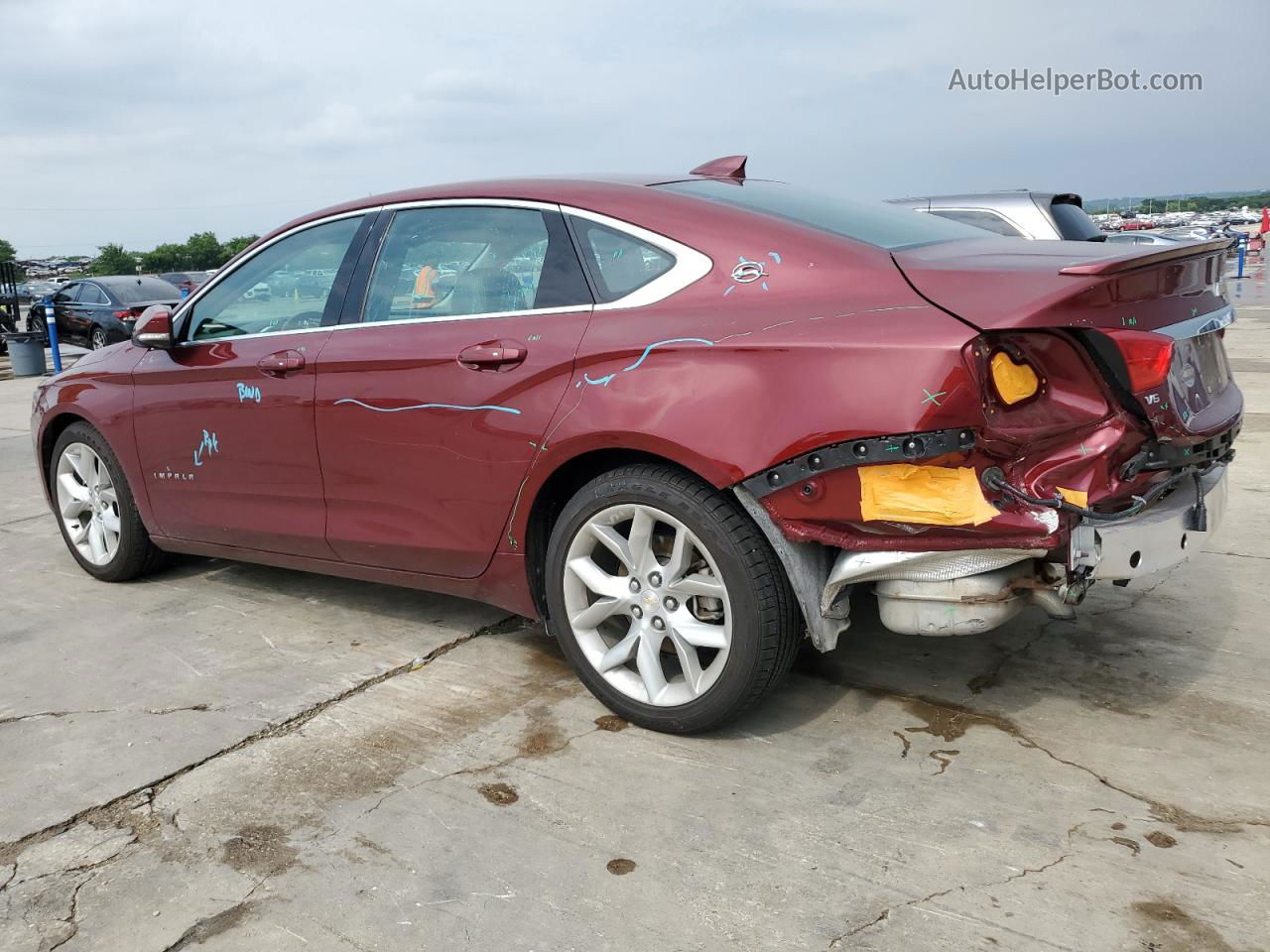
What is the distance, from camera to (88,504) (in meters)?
5.07

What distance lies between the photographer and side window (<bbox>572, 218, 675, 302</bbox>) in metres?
3.21

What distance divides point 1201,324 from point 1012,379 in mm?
693

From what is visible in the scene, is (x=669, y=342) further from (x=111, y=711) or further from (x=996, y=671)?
(x=111, y=711)

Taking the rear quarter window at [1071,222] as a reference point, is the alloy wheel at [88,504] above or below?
below

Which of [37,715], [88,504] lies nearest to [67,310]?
[88,504]

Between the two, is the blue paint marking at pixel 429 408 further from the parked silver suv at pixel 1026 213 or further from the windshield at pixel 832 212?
the parked silver suv at pixel 1026 213

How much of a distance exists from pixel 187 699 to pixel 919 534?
242 cm

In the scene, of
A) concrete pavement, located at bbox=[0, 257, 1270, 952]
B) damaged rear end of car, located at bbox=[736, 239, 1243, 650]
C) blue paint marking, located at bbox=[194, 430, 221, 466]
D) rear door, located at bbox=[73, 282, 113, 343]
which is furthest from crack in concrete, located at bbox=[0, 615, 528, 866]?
rear door, located at bbox=[73, 282, 113, 343]

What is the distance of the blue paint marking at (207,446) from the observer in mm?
4312

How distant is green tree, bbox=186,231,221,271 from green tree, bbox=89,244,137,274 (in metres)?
3.84

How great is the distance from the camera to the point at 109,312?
18.5 meters

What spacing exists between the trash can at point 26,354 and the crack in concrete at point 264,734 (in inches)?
599

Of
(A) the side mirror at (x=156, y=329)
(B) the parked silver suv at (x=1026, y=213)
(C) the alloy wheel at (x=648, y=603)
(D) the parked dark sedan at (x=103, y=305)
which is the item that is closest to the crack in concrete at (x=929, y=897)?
(C) the alloy wheel at (x=648, y=603)

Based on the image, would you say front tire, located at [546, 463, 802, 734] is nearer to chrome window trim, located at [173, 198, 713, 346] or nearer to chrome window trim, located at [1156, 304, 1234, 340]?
chrome window trim, located at [173, 198, 713, 346]
